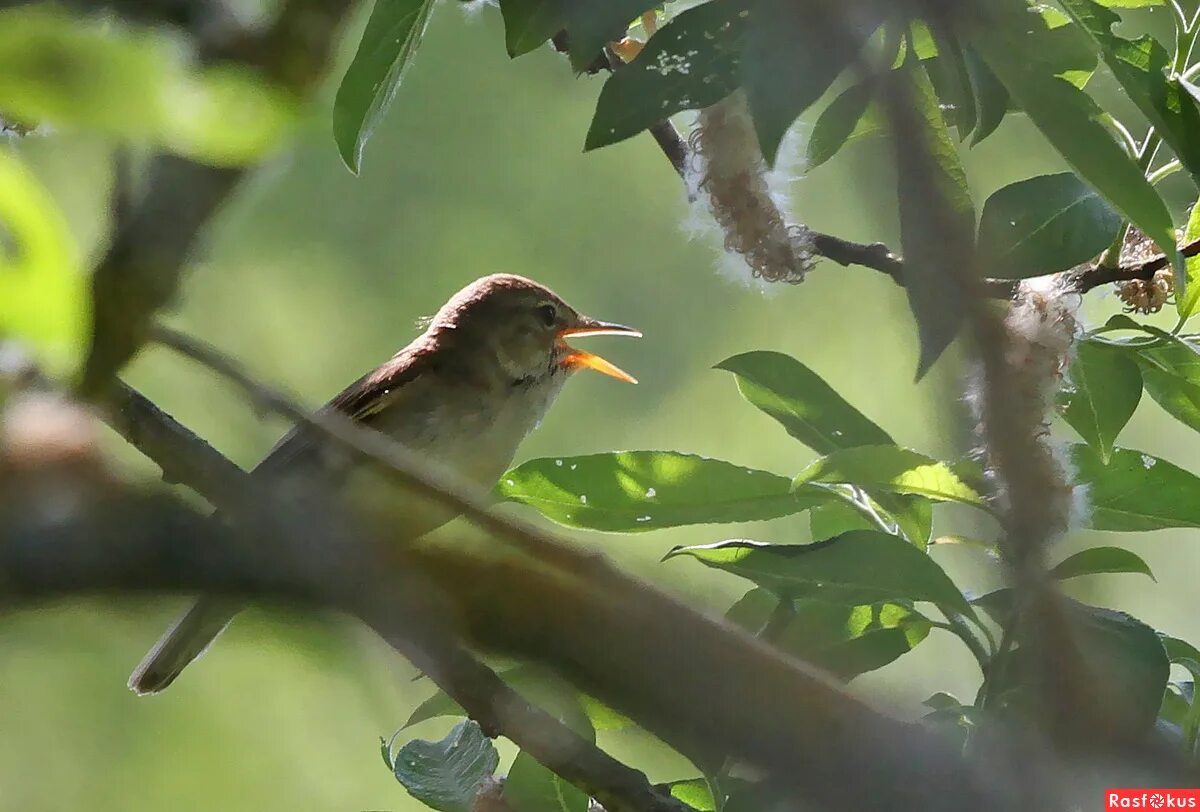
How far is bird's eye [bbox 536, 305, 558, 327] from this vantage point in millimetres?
2527

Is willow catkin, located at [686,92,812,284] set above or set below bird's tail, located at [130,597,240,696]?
above

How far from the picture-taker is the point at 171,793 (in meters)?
3.21

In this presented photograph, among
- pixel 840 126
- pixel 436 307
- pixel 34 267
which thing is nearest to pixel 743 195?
pixel 840 126

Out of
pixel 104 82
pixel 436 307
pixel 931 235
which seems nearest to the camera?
pixel 104 82

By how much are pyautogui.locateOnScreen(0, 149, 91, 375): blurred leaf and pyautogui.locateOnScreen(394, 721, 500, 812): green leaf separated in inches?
33.3

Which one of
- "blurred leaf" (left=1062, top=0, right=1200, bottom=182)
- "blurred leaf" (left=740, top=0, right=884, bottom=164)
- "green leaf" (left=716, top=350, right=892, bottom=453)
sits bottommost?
"green leaf" (left=716, top=350, right=892, bottom=453)

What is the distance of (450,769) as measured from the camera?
1228 mm

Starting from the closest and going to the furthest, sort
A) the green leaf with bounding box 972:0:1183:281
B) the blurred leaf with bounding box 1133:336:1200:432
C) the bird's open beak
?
1. the green leaf with bounding box 972:0:1183:281
2. the blurred leaf with bounding box 1133:336:1200:432
3. the bird's open beak

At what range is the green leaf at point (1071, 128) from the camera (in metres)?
0.88

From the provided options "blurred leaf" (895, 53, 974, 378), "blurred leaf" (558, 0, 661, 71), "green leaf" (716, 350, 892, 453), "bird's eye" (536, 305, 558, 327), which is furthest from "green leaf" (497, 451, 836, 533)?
"bird's eye" (536, 305, 558, 327)

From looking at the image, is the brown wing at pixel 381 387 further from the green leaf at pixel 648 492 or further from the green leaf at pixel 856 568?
the green leaf at pixel 856 568

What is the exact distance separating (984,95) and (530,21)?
367 mm

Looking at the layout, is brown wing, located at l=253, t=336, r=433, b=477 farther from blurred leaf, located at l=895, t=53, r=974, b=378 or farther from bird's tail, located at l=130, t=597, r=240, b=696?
blurred leaf, located at l=895, t=53, r=974, b=378

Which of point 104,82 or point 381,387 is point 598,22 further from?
point 381,387
